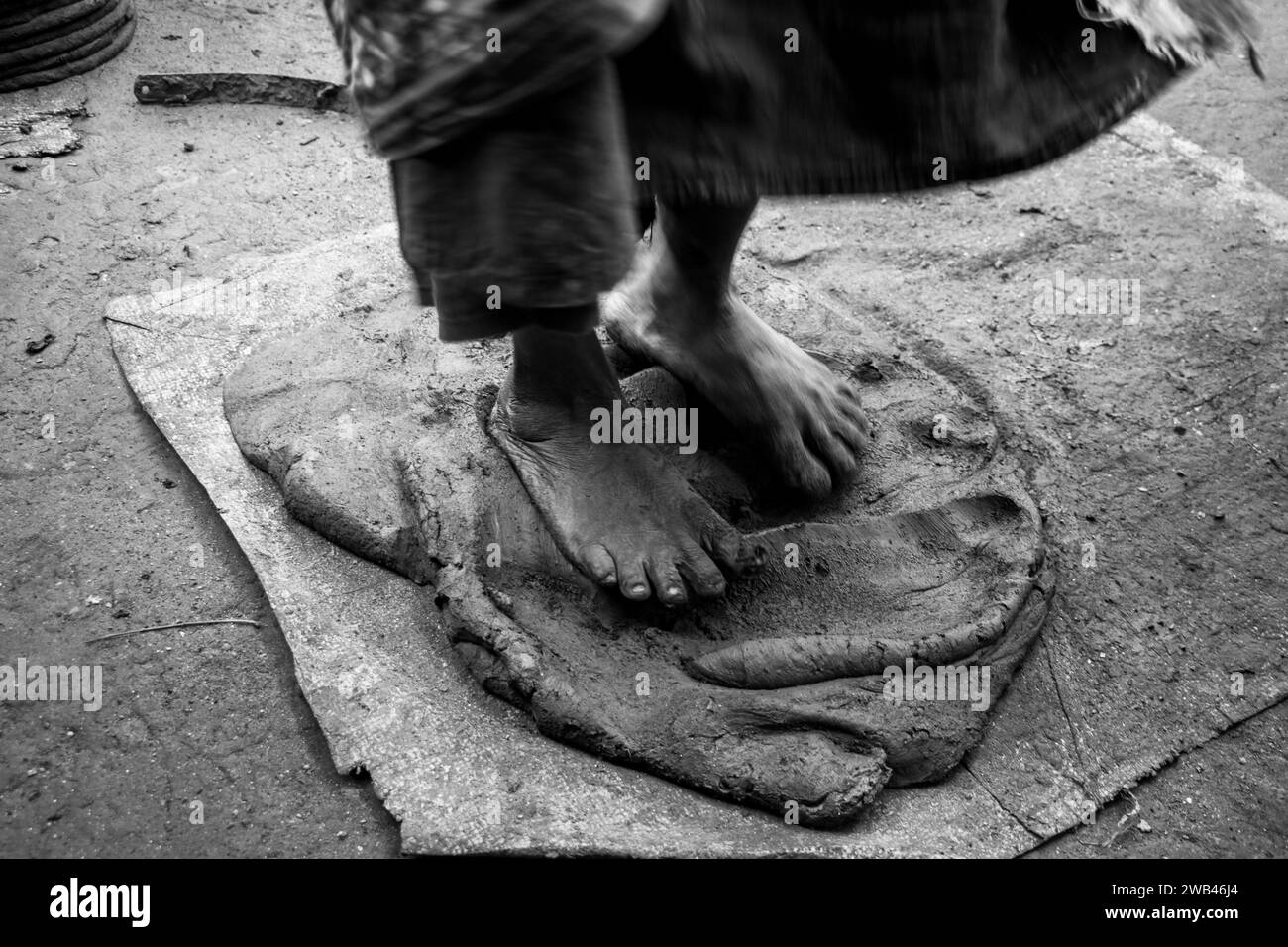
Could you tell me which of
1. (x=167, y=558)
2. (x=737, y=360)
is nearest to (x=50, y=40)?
(x=167, y=558)

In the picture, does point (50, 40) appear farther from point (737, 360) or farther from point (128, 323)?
point (737, 360)

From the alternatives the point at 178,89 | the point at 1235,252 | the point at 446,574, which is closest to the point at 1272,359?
the point at 1235,252

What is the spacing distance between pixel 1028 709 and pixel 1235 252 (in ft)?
4.58

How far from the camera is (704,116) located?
128cm

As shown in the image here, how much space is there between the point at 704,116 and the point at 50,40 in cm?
262

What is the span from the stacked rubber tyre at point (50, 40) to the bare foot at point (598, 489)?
213 centimetres

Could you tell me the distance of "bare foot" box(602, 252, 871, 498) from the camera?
5.97 feet

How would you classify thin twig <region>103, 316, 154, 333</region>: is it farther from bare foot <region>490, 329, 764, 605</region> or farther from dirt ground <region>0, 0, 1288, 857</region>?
bare foot <region>490, 329, 764, 605</region>

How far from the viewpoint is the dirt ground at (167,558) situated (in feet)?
4.92

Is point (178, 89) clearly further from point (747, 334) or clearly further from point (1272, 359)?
point (1272, 359)

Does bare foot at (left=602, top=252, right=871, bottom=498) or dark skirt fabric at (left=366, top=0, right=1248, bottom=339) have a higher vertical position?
dark skirt fabric at (left=366, top=0, right=1248, bottom=339)

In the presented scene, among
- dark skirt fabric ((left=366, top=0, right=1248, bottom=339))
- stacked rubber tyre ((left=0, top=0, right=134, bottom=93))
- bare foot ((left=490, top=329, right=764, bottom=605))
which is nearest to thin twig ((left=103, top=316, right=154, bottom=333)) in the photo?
bare foot ((left=490, top=329, right=764, bottom=605))

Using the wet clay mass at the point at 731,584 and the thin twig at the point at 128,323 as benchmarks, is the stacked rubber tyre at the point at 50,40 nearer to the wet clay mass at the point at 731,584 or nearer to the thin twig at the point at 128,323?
the thin twig at the point at 128,323

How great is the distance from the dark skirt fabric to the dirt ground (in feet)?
2.22
